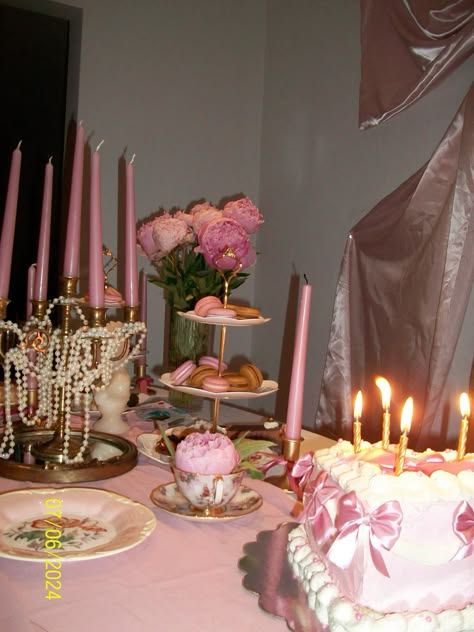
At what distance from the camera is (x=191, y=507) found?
3.25 feet

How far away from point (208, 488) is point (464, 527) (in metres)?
0.37

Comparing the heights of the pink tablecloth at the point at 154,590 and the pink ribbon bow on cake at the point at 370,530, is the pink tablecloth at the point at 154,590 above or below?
below

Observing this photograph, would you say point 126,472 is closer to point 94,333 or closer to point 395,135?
point 94,333

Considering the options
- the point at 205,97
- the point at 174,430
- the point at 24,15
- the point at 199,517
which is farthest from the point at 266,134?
the point at 199,517

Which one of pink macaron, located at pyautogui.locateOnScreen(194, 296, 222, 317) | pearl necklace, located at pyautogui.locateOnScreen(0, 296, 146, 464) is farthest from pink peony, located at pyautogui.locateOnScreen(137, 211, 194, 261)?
pearl necklace, located at pyautogui.locateOnScreen(0, 296, 146, 464)

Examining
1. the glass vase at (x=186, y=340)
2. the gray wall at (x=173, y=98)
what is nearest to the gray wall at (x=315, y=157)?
the gray wall at (x=173, y=98)

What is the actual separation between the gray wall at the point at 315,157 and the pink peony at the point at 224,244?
1.12 m

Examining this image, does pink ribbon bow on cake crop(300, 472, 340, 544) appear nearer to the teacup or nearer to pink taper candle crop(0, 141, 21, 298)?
the teacup

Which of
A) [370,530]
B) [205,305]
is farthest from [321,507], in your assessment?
[205,305]

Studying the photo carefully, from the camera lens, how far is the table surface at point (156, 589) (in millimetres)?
706

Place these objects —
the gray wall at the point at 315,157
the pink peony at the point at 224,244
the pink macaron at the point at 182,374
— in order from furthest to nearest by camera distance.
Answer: the gray wall at the point at 315,157 → the pink peony at the point at 224,244 → the pink macaron at the point at 182,374

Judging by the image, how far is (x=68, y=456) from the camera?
3.82 feet

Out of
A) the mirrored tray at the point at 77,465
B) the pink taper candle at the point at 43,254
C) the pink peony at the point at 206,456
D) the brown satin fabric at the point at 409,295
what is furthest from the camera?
the brown satin fabric at the point at 409,295

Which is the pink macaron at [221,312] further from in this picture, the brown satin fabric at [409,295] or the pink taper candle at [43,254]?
the brown satin fabric at [409,295]
